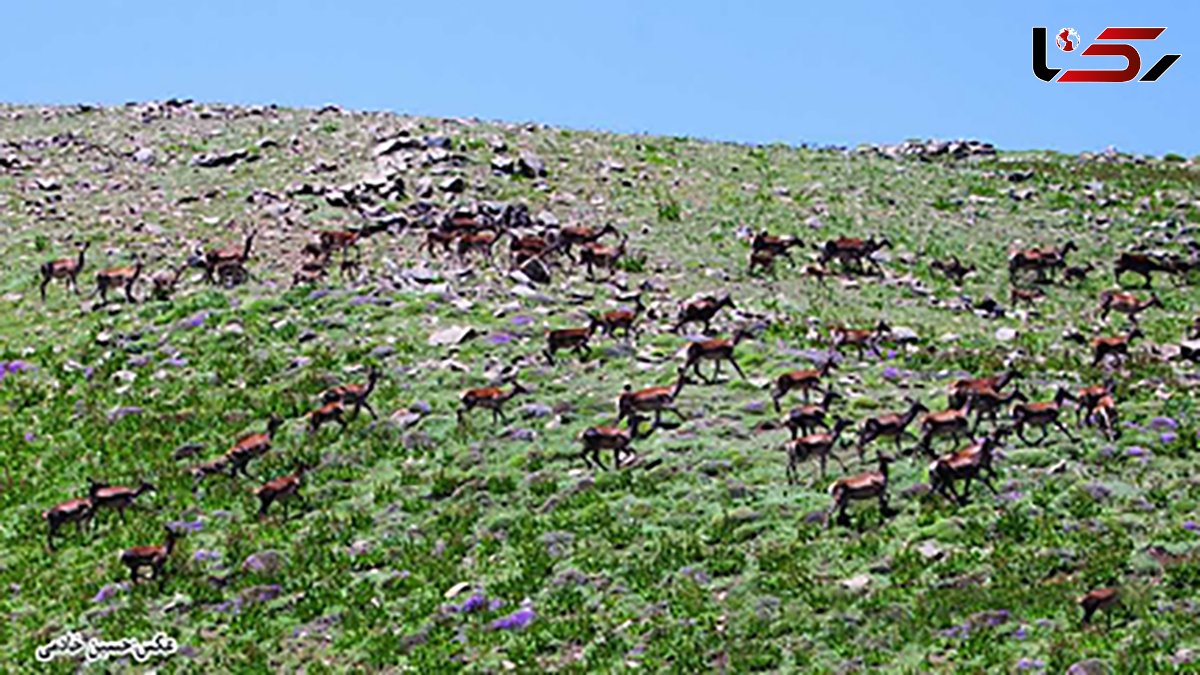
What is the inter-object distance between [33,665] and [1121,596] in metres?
14.6

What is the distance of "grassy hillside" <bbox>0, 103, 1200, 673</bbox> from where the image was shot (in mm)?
17516

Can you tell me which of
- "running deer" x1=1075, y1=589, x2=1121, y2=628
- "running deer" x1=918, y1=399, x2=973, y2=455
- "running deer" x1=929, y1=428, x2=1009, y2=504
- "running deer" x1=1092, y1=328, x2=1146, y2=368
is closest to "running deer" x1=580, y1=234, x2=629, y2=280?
"running deer" x1=1092, y1=328, x2=1146, y2=368

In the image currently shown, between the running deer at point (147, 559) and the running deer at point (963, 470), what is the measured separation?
1181 cm

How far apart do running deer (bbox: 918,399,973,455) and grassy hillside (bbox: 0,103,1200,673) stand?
35cm

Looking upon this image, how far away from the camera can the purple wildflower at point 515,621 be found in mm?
18234

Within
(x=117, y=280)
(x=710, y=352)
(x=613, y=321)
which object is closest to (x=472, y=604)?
(x=710, y=352)

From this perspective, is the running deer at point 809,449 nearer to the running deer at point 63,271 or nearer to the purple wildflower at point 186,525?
the purple wildflower at point 186,525

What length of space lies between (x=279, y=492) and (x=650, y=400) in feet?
21.5

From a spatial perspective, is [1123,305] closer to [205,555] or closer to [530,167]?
[530,167]

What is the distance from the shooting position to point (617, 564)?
1959 cm

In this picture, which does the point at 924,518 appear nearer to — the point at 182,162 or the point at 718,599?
the point at 718,599

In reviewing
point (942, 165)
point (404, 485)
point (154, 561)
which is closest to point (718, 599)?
point (404, 485)

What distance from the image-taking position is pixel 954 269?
39812mm

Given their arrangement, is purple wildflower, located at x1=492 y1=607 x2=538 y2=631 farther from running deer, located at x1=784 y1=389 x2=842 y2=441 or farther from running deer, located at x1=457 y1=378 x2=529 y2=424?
running deer, located at x1=457 y1=378 x2=529 y2=424
